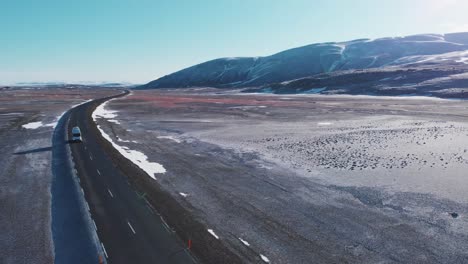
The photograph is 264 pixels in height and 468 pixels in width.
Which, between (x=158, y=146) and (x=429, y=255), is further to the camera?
(x=158, y=146)

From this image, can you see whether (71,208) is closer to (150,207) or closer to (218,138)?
(150,207)

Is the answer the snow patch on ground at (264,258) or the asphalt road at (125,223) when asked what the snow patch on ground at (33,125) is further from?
the snow patch on ground at (264,258)

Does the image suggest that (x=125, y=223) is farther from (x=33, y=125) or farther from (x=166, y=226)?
(x=33, y=125)

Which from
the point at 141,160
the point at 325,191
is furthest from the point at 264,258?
the point at 141,160


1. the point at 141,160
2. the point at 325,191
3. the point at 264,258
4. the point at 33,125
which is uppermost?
the point at 264,258

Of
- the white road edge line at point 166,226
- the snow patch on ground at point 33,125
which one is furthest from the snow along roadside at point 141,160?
the snow patch on ground at point 33,125

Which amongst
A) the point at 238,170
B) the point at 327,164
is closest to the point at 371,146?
the point at 327,164

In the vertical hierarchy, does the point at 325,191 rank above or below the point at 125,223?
below
